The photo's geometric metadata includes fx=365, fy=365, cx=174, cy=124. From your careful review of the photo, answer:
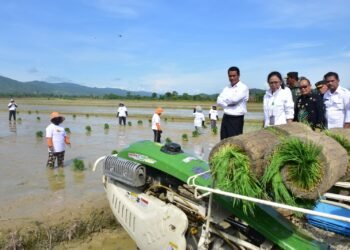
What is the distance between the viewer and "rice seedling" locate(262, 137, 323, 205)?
2066mm

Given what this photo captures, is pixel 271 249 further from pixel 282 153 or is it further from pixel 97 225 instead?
pixel 97 225

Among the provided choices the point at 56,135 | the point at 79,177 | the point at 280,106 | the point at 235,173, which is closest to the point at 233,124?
the point at 280,106

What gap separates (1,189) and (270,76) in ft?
17.2

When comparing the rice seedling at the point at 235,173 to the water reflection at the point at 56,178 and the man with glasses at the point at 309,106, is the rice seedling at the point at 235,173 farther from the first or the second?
the water reflection at the point at 56,178

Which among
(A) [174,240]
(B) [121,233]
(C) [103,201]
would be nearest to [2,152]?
(C) [103,201]

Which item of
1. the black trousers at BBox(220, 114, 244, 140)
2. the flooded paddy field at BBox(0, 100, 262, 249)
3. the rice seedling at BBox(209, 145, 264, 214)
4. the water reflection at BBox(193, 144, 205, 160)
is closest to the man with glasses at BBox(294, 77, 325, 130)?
the flooded paddy field at BBox(0, 100, 262, 249)

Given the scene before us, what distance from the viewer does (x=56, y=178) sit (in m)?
7.95

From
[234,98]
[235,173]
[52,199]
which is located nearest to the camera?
[235,173]

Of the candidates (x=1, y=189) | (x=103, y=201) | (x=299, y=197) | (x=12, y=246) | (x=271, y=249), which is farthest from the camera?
(x=1, y=189)

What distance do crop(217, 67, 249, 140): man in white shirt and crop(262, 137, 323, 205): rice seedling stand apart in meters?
2.58

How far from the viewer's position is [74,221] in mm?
4875

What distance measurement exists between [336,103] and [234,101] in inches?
65.7

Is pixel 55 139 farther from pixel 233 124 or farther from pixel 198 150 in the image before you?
pixel 198 150

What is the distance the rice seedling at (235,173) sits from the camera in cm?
226
